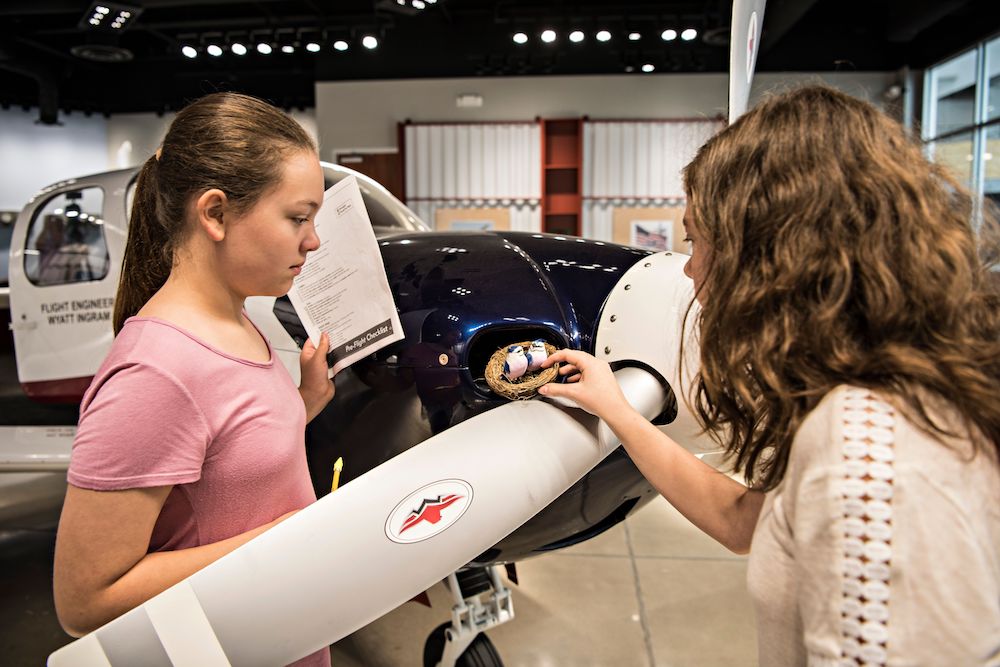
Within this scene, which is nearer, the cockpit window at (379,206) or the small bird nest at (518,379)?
the small bird nest at (518,379)

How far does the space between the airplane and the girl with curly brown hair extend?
34 cm

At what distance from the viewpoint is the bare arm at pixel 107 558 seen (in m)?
0.87

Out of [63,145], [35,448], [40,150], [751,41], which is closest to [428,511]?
[751,41]

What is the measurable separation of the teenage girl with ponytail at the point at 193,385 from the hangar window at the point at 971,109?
896 cm

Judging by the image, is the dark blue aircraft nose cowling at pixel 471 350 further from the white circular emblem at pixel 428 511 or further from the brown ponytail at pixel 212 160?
the brown ponytail at pixel 212 160

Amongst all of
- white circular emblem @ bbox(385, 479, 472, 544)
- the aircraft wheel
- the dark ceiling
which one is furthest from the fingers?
the dark ceiling

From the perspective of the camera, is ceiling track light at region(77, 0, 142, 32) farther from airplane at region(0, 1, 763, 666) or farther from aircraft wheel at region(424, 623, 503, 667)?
aircraft wheel at region(424, 623, 503, 667)

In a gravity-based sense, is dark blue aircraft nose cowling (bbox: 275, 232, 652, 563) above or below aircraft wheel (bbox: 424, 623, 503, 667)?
above

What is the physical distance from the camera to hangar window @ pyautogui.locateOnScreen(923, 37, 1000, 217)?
27.4ft

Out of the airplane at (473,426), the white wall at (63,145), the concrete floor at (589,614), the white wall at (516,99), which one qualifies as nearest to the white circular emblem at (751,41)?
the airplane at (473,426)

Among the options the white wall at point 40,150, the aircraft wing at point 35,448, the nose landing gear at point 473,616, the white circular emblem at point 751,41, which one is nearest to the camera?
the white circular emblem at point 751,41

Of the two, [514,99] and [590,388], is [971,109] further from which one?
[590,388]

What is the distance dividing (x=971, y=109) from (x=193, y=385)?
1063cm

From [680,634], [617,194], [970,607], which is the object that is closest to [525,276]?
[970,607]
